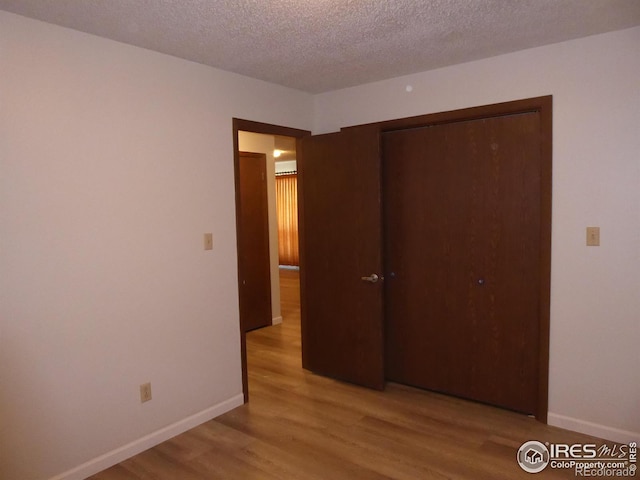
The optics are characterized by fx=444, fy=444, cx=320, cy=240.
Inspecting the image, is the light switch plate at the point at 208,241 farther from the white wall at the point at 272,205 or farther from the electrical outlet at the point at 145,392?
the white wall at the point at 272,205

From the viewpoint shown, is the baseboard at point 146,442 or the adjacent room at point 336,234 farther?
the baseboard at point 146,442

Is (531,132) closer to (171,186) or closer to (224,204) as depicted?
(224,204)

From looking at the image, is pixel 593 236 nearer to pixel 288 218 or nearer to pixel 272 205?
pixel 272 205

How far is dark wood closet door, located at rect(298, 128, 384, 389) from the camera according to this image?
334 centimetres

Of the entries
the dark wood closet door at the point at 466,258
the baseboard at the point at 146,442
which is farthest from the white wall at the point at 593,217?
the baseboard at the point at 146,442

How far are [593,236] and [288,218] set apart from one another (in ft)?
24.1

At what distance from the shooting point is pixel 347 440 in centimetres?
271

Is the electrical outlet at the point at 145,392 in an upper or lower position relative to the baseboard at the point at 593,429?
upper

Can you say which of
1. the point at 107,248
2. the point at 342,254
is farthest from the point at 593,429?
the point at 107,248

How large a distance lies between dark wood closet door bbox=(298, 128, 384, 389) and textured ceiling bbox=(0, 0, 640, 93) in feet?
2.40

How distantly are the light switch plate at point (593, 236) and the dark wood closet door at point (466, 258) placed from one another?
0.28 m

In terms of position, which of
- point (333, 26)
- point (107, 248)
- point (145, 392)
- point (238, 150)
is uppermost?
point (333, 26)

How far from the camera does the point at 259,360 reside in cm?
418

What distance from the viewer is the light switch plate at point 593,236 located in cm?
259
